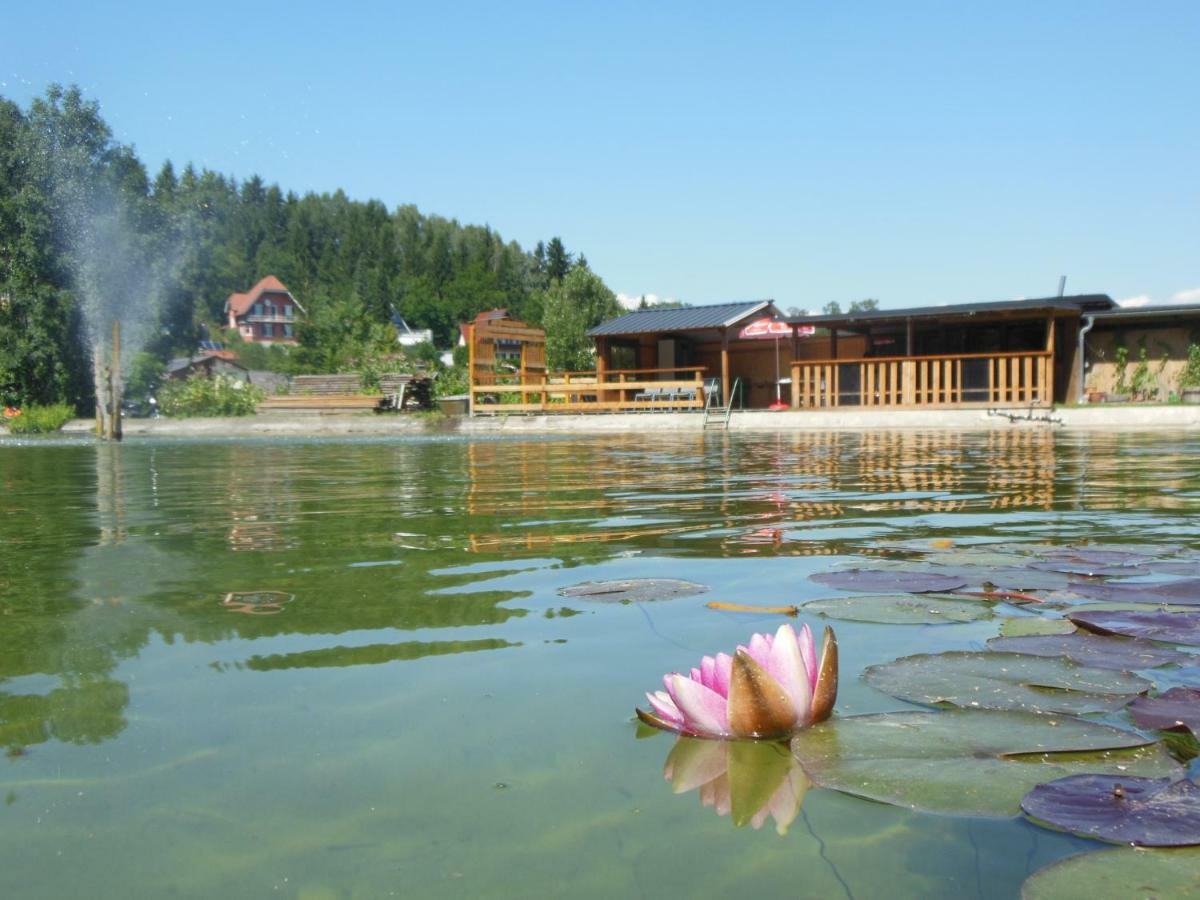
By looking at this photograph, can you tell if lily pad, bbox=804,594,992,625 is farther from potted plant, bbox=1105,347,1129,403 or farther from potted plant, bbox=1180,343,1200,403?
potted plant, bbox=1105,347,1129,403

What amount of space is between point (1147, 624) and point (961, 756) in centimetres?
118

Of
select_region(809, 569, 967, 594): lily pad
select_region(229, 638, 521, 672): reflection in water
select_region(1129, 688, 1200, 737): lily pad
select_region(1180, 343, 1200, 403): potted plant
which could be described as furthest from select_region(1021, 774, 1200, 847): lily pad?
select_region(1180, 343, 1200, 403): potted plant

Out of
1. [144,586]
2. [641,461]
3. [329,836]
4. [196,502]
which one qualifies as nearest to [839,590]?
[329,836]

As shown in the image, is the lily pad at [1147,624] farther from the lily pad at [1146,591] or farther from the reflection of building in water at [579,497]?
the reflection of building in water at [579,497]

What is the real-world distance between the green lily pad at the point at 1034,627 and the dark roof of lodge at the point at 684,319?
1080 inches

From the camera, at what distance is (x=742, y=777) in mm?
A: 1695

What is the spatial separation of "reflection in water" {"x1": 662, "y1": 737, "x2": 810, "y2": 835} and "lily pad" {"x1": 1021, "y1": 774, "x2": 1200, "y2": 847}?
35 centimetres

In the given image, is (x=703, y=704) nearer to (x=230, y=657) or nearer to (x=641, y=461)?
(x=230, y=657)

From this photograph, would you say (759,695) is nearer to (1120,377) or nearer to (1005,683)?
(1005,683)

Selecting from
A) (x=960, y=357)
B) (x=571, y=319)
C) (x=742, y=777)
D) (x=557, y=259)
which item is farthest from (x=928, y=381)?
(x=557, y=259)

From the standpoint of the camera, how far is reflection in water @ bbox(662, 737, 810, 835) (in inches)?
61.4

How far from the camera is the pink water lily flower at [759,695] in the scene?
1.84 meters

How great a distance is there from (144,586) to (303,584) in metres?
0.56

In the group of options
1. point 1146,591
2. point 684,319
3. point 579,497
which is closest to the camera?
point 1146,591
